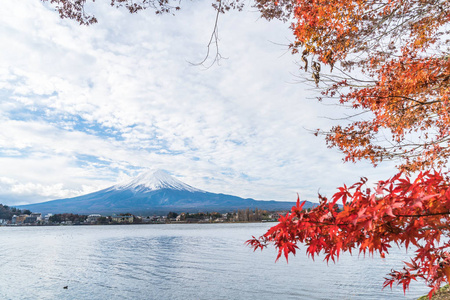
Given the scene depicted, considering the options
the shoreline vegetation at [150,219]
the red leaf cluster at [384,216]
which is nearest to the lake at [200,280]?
the red leaf cluster at [384,216]

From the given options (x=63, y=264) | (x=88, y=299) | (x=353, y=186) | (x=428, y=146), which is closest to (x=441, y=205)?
(x=353, y=186)

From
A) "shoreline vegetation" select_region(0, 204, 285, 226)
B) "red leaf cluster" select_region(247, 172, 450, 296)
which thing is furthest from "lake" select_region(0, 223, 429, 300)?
"shoreline vegetation" select_region(0, 204, 285, 226)

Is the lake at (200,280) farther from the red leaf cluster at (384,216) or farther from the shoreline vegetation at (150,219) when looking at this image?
the shoreline vegetation at (150,219)

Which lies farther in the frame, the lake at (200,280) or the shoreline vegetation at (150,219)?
the shoreline vegetation at (150,219)

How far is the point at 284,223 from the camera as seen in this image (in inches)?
96.3

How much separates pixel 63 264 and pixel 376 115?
1118 inches

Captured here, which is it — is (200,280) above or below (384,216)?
below

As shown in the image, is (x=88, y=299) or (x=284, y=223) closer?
(x=284, y=223)

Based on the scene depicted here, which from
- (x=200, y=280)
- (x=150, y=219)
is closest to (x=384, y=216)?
(x=200, y=280)

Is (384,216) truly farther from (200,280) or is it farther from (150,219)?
(150,219)

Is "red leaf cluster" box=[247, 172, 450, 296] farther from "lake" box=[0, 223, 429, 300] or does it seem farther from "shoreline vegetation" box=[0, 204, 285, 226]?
"shoreline vegetation" box=[0, 204, 285, 226]

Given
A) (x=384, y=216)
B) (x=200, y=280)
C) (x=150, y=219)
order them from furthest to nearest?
(x=150, y=219), (x=200, y=280), (x=384, y=216)

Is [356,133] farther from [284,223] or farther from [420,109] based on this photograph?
[284,223]

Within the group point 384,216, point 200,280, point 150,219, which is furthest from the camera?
point 150,219
